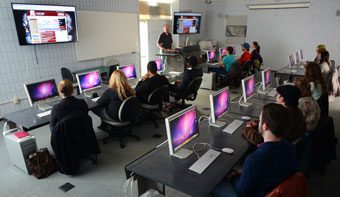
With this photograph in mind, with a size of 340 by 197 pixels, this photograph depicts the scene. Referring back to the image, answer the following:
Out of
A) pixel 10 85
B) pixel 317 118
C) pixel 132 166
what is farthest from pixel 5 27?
pixel 317 118

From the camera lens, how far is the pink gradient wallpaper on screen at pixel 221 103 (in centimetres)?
281

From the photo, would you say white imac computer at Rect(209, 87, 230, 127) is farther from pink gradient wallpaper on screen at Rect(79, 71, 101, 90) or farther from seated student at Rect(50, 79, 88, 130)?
pink gradient wallpaper on screen at Rect(79, 71, 101, 90)

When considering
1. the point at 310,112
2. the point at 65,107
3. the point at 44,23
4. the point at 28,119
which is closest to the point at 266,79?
the point at 310,112

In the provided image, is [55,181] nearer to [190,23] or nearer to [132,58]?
[132,58]

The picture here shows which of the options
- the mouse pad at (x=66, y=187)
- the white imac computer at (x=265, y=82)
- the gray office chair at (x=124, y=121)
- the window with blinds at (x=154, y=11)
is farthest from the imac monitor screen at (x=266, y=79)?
the window with blinds at (x=154, y=11)

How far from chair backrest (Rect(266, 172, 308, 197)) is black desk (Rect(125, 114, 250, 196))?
468 mm

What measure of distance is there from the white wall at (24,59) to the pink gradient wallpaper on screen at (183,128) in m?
4.13

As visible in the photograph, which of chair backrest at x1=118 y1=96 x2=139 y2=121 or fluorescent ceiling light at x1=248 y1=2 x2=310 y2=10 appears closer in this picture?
chair backrest at x1=118 y1=96 x2=139 y2=121

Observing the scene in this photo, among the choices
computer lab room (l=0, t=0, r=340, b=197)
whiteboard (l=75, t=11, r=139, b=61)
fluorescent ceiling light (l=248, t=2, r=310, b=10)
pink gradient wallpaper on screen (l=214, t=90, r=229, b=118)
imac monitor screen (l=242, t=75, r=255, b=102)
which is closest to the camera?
computer lab room (l=0, t=0, r=340, b=197)

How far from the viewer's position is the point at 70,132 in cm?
289

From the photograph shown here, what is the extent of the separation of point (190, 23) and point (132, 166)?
733 centimetres

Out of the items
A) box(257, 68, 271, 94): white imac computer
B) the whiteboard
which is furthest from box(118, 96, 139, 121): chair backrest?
the whiteboard

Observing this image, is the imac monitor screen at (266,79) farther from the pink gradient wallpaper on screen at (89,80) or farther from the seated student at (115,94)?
the pink gradient wallpaper on screen at (89,80)

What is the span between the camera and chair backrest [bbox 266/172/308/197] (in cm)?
147
